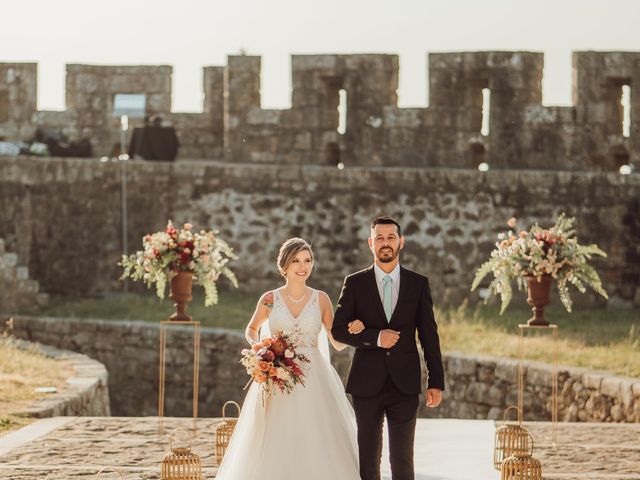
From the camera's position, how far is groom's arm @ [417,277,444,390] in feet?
35.3

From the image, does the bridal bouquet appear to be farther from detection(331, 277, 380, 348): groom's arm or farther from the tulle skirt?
detection(331, 277, 380, 348): groom's arm

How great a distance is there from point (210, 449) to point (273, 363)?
3798 mm

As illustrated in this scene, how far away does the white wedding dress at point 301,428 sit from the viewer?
11461 millimetres

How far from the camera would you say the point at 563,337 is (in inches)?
853

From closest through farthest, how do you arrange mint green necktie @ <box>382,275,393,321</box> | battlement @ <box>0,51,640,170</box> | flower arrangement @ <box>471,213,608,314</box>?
mint green necktie @ <box>382,275,393,321</box> → flower arrangement @ <box>471,213,608,314</box> → battlement @ <box>0,51,640,170</box>

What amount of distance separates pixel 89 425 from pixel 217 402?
290 inches

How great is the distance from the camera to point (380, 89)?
1059 inches

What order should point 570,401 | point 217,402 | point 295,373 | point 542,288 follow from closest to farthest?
point 295,373, point 542,288, point 570,401, point 217,402

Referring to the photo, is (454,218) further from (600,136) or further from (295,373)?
(295,373)

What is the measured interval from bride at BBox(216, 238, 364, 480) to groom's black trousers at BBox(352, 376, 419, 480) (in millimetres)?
529

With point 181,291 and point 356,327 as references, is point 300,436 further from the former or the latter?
point 181,291

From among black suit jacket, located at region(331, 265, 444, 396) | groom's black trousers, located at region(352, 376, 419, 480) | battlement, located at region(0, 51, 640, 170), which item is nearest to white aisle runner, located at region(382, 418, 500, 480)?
groom's black trousers, located at region(352, 376, 419, 480)

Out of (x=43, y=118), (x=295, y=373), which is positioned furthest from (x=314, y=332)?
(x=43, y=118)

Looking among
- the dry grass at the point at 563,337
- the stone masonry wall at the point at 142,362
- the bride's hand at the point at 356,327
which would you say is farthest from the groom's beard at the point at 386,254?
the stone masonry wall at the point at 142,362
